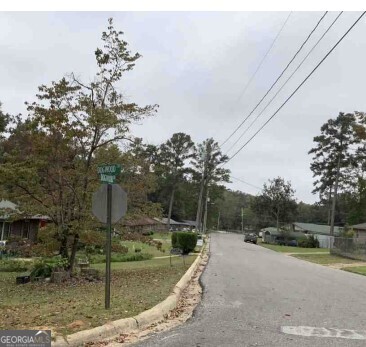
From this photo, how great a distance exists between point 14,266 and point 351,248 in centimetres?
2844

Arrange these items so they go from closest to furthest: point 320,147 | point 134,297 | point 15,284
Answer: point 134,297, point 15,284, point 320,147

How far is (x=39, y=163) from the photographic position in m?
15.1

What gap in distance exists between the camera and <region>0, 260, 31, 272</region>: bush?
60.0ft

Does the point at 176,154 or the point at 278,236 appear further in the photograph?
the point at 176,154

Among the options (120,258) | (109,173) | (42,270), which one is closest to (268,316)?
(109,173)

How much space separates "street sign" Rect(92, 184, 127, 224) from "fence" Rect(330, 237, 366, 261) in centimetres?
3042

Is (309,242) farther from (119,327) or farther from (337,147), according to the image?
(119,327)

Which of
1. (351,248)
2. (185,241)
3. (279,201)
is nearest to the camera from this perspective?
(185,241)

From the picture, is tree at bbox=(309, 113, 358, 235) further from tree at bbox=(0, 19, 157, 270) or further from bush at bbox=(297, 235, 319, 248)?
tree at bbox=(0, 19, 157, 270)

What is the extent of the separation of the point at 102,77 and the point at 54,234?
5629 millimetres

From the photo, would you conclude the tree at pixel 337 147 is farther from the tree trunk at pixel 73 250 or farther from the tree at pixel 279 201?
the tree trunk at pixel 73 250

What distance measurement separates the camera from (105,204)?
8.47 metres

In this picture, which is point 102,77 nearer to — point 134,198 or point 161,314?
point 134,198

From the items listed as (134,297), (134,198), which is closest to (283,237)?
(134,198)
